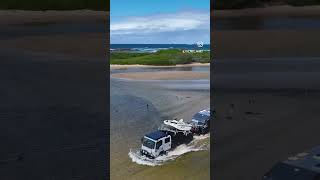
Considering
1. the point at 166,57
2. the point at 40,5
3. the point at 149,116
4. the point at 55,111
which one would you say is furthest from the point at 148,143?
the point at 40,5

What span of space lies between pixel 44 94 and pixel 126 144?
1897 millimetres

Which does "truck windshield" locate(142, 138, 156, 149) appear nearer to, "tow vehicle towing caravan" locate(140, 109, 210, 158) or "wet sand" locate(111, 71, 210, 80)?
"tow vehicle towing caravan" locate(140, 109, 210, 158)

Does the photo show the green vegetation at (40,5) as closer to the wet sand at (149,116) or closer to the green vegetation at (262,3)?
the green vegetation at (262,3)

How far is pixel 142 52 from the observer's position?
1.97 metres

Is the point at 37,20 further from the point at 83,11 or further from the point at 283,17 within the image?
the point at 283,17

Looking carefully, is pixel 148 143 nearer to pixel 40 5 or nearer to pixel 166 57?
pixel 166 57

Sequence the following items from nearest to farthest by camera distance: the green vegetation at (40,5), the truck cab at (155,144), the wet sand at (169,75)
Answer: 1. the truck cab at (155,144)
2. the wet sand at (169,75)
3. the green vegetation at (40,5)

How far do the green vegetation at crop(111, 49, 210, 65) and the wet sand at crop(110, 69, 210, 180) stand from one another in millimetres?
125

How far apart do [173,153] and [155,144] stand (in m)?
0.11

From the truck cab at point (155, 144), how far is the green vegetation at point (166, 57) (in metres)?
0.36

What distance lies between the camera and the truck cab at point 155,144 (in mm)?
1679

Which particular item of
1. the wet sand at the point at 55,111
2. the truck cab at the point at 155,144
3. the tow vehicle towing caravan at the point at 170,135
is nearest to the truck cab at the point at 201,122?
the tow vehicle towing caravan at the point at 170,135

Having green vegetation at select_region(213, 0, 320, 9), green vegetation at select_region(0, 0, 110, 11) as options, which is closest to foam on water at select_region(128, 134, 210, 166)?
green vegetation at select_region(0, 0, 110, 11)

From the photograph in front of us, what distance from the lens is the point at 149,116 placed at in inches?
78.2
